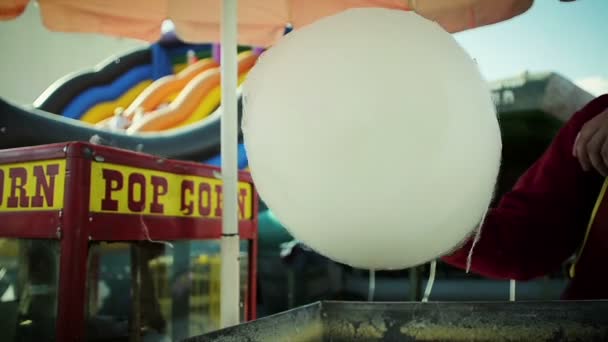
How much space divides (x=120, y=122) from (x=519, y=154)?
279 centimetres

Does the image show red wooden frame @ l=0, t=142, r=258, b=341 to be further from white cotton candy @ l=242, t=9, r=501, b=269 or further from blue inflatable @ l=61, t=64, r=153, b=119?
blue inflatable @ l=61, t=64, r=153, b=119

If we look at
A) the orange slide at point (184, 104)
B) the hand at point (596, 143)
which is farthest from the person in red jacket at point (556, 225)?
the orange slide at point (184, 104)

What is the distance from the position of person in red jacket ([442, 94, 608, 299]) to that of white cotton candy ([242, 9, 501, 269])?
1.27 ft

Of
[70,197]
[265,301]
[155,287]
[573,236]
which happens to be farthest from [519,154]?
[70,197]

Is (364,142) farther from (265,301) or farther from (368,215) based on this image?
(265,301)

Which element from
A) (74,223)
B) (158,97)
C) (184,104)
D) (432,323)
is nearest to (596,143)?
(432,323)

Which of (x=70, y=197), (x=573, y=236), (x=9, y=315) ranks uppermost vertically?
(x=70, y=197)

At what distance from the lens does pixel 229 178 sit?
1064 millimetres

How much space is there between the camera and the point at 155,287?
133 cm

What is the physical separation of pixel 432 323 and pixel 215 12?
1.07m

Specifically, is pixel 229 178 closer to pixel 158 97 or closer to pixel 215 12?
pixel 215 12

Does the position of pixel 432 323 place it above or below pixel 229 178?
below

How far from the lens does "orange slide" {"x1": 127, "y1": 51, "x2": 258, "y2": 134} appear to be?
2.94 meters

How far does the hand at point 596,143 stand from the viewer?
60cm
